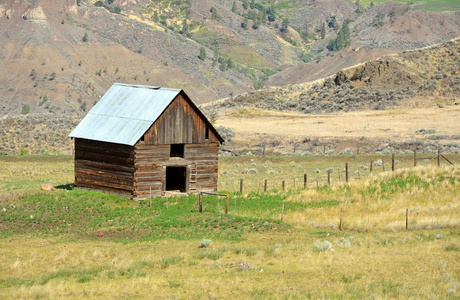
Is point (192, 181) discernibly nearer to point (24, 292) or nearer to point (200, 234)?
point (200, 234)

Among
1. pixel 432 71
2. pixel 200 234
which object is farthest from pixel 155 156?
pixel 432 71

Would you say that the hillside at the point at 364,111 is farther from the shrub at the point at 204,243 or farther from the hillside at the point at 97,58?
the shrub at the point at 204,243

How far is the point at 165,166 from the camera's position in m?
35.7

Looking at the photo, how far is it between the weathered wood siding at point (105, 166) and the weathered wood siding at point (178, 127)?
1428 millimetres

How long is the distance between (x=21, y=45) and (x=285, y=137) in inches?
3588

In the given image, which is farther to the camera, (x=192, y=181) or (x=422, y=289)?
(x=192, y=181)

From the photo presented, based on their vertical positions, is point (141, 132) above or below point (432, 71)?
below

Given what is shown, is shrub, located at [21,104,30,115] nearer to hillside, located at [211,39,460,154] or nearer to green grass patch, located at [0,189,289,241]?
hillside, located at [211,39,460,154]

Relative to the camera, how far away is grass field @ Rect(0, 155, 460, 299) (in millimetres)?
20464

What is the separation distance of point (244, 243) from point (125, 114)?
1203cm

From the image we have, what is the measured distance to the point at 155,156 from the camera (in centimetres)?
3547

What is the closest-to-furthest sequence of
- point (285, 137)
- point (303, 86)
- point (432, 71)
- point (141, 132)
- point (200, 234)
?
point (200, 234) → point (141, 132) → point (285, 137) → point (432, 71) → point (303, 86)

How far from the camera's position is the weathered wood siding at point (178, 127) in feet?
117

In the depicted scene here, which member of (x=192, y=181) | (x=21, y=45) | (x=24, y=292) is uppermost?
(x=21, y=45)
